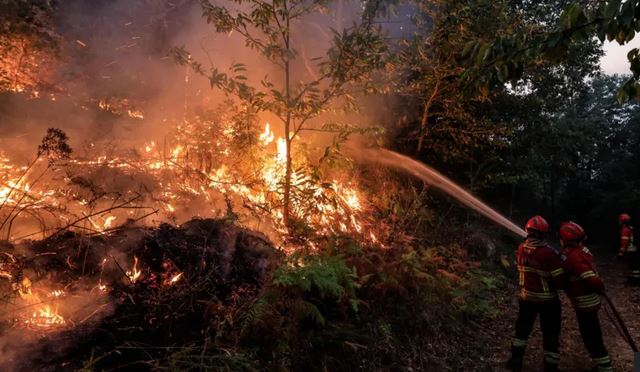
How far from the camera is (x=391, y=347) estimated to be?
516cm

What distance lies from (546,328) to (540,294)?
0.42 metres

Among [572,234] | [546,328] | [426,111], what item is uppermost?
[426,111]

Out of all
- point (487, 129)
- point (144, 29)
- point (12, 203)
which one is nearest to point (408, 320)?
point (12, 203)

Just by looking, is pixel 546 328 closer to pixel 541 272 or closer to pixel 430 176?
pixel 541 272

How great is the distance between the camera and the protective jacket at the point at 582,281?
15.7 feet

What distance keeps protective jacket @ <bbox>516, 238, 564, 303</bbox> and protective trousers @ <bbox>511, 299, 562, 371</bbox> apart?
0.10 meters

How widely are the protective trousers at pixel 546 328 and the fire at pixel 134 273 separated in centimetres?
476

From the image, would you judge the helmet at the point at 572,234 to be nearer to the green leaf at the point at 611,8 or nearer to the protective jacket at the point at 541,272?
the protective jacket at the point at 541,272

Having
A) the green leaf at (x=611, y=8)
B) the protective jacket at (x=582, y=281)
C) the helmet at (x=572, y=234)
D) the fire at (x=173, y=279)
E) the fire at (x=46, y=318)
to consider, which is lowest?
the fire at (x=46, y=318)

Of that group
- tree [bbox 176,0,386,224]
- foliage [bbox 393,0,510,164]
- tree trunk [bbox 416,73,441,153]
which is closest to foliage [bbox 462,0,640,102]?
tree [bbox 176,0,386,224]

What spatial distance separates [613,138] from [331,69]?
90.3 feet

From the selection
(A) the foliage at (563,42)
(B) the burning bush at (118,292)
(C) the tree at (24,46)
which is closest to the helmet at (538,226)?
(A) the foliage at (563,42)

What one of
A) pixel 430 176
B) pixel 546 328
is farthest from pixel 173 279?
pixel 430 176

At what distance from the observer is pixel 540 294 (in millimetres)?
5070
